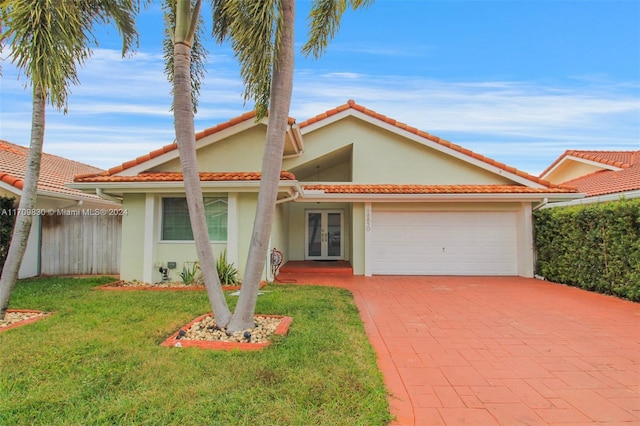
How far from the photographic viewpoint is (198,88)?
797cm

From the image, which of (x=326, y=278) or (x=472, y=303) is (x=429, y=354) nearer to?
(x=472, y=303)

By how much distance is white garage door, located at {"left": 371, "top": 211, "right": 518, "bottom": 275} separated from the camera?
13.7 meters

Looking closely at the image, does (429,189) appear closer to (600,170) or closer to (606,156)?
(600,170)

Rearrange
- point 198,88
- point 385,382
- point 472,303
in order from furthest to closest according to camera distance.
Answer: point 472,303
point 198,88
point 385,382

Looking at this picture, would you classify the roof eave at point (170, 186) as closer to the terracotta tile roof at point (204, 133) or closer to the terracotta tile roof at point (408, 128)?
the terracotta tile roof at point (204, 133)

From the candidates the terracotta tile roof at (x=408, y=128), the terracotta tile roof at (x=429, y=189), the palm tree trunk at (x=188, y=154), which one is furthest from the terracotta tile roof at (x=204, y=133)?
the palm tree trunk at (x=188, y=154)

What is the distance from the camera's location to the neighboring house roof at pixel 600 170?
15913 mm

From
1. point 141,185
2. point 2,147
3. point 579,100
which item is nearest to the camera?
point 141,185

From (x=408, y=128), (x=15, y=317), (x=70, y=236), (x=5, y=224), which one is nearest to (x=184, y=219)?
(x=15, y=317)

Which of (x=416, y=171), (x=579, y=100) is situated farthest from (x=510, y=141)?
(x=416, y=171)

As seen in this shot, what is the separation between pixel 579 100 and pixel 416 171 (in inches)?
346

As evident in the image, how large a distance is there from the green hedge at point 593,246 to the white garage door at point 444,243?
4.24ft

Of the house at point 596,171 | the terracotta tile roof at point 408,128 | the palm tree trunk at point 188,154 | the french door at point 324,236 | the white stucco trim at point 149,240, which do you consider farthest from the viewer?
the french door at point 324,236

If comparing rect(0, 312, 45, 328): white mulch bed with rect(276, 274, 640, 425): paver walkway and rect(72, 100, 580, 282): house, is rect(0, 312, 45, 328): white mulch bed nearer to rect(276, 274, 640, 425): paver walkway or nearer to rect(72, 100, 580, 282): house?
rect(72, 100, 580, 282): house
